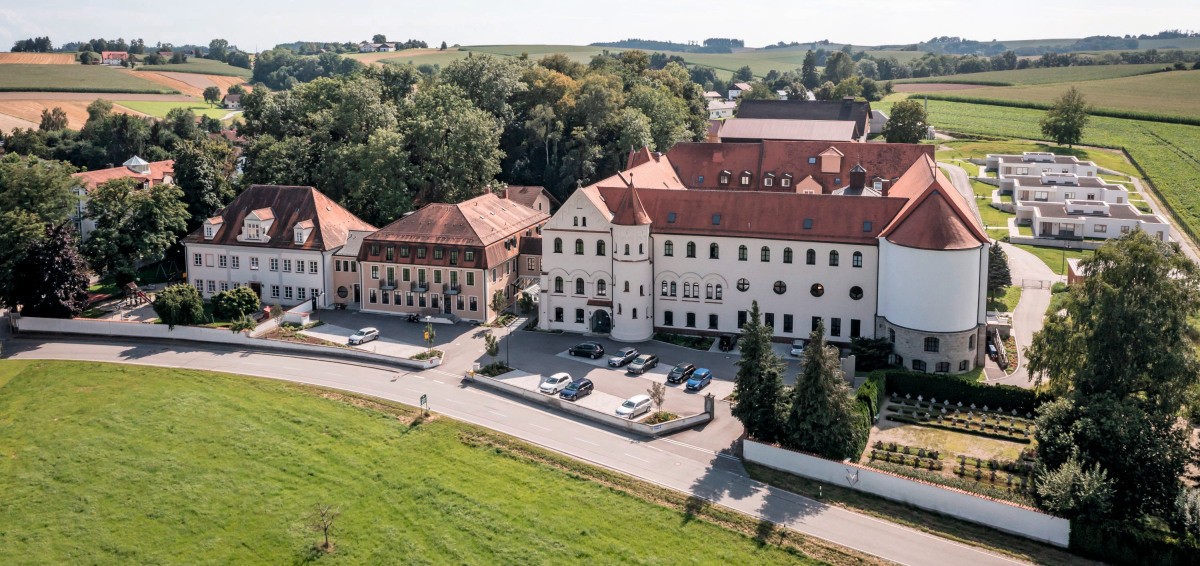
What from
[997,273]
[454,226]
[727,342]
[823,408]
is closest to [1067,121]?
[997,273]

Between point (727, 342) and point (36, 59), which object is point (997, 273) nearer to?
point (727, 342)

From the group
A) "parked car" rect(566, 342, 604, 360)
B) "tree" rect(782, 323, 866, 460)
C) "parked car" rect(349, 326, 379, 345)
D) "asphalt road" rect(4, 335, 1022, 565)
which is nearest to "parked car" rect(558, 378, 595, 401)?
"asphalt road" rect(4, 335, 1022, 565)

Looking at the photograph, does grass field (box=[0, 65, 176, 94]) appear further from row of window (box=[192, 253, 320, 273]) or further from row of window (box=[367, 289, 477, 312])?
row of window (box=[367, 289, 477, 312])

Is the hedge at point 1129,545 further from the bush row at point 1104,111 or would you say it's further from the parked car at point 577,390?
the bush row at point 1104,111

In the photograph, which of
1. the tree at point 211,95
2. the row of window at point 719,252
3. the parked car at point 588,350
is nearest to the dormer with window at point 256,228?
the row of window at point 719,252

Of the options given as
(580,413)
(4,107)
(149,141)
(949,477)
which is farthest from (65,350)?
(4,107)

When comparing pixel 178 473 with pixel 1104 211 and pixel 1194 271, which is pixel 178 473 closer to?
pixel 1194 271
